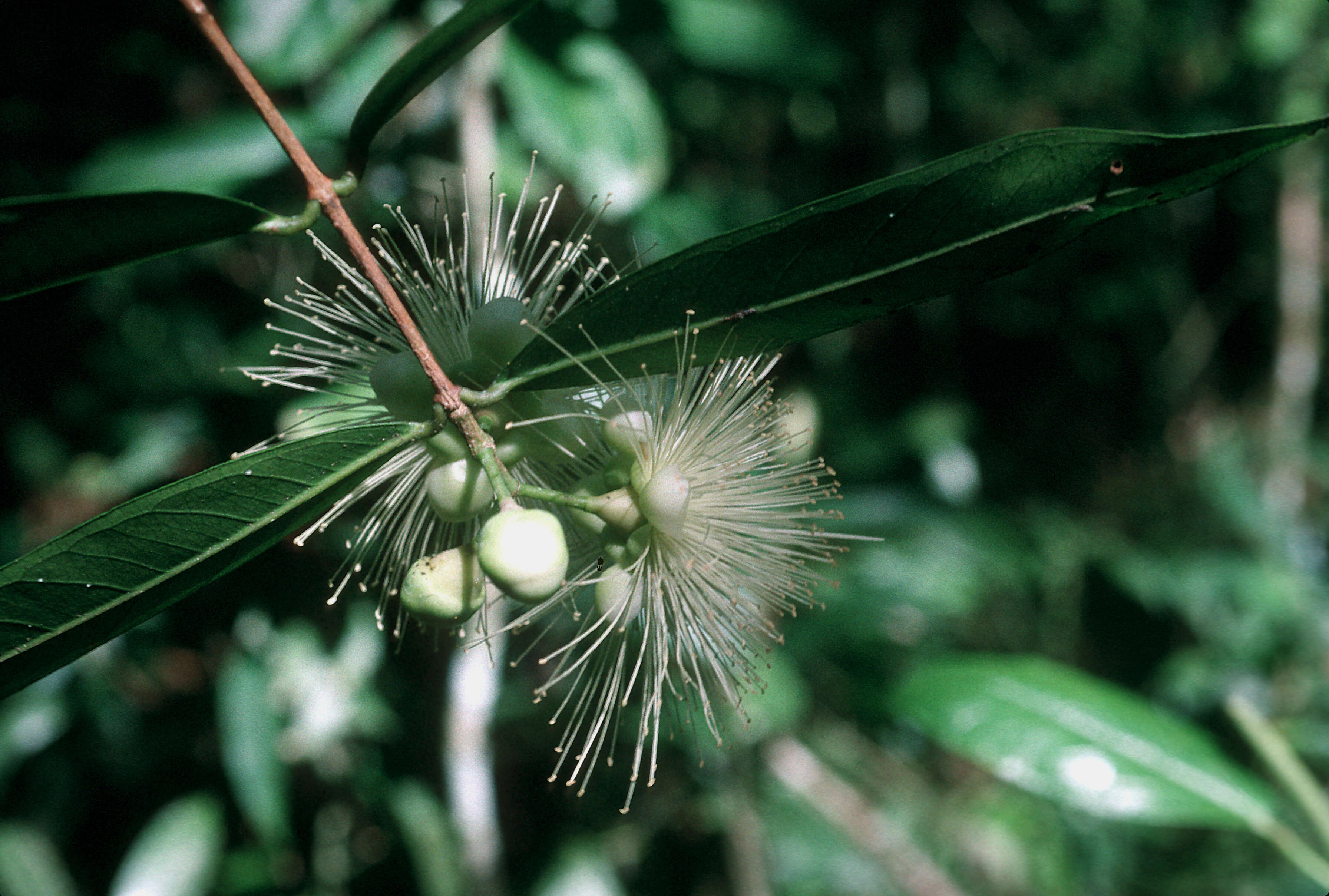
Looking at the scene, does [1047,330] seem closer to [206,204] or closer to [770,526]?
[770,526]

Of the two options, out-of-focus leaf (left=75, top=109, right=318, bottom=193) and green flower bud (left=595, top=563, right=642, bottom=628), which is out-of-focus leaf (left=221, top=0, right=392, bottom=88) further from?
green flower bud (left=595, top=563, right=642, bottom=628)

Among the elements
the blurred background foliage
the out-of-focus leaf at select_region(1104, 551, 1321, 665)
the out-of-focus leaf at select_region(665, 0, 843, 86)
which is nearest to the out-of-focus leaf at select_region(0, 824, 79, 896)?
the blurred background foliage

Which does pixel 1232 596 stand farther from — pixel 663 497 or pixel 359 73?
pixel 359 73

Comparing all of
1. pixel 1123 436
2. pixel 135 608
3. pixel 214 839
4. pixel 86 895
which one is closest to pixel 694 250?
pixel 135 608

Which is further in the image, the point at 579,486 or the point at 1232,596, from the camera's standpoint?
the point at 1232,596

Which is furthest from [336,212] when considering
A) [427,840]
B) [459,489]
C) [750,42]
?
[427,840]
